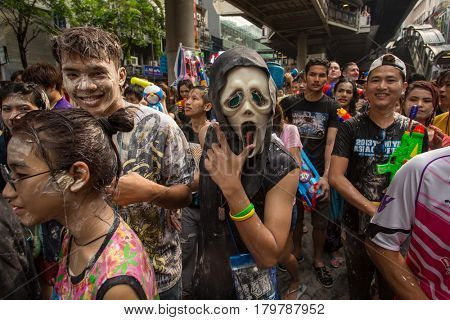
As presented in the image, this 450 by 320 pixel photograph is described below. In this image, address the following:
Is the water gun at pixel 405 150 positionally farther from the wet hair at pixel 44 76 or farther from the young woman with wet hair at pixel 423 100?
the wet hair at pixel 44 76

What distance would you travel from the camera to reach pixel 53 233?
61.7 inches

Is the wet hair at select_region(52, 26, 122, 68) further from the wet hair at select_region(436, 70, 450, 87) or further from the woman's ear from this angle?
the wet hair at select_region(436, 70, 450, 87)

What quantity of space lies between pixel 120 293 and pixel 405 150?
215 cm

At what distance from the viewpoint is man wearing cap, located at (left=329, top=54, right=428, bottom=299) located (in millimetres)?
2229

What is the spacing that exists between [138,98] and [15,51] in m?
16.3

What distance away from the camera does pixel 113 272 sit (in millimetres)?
940

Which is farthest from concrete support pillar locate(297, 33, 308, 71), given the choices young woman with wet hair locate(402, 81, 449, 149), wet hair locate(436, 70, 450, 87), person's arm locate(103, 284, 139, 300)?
person's arm locate(103, 284, 139, 300)

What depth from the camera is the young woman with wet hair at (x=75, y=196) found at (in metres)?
0.98

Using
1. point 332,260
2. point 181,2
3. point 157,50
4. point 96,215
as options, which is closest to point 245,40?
point 96,215

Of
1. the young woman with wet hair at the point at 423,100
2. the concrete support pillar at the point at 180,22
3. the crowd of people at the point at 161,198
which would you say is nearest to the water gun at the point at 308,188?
the young woman with wet hair at the point at 423,100

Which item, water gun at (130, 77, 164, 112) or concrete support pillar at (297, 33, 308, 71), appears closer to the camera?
concrete support pillar at (297, 33, 308, 71)

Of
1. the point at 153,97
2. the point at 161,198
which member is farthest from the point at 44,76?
the point at 161,198

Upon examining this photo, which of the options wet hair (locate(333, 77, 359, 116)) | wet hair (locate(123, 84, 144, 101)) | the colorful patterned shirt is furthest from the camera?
wet hair (locate(123, 84, 144, 101))
